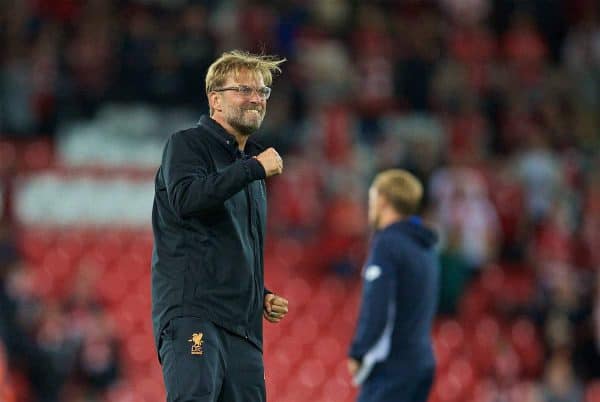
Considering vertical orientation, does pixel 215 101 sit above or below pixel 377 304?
above

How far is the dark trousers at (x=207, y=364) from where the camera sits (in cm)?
471

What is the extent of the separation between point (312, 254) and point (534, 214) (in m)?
2.33

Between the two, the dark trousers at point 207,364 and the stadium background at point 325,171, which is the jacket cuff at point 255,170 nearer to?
the dark trousers at point 207,364

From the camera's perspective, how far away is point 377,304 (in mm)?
6504

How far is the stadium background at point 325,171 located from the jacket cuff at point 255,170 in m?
5.53

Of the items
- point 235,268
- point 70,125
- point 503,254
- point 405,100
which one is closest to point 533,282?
point 503,254

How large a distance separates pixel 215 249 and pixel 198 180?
11.1 inches

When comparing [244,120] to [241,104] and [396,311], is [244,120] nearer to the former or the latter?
[241,104]

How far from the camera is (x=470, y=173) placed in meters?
12.9

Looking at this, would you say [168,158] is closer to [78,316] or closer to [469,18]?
[78,316]

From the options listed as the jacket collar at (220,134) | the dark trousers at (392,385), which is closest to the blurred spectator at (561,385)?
the dark trousers at (392,385)

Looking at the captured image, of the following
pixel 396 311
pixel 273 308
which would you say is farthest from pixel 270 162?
pixel 396 311

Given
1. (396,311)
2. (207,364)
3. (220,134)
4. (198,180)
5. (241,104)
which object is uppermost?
(241,104)

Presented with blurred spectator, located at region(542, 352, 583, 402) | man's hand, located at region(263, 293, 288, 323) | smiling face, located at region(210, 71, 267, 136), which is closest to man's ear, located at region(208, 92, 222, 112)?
smiling face, located at region(210, 71, 267, 136)
